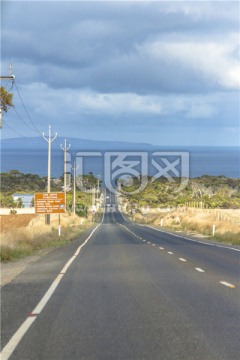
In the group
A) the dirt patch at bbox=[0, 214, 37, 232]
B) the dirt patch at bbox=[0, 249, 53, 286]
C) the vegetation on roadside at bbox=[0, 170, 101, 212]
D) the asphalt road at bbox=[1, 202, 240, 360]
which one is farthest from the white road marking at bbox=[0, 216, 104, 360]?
the vegetation on roadside at bbox=[0, 170, 101, 212]

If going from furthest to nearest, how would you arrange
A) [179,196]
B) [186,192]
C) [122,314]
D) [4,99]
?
[186,192] → [179,196] → [4,99] → [122,314]

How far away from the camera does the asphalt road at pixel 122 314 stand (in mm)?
7328

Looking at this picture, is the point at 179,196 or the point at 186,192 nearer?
the point at 179,196

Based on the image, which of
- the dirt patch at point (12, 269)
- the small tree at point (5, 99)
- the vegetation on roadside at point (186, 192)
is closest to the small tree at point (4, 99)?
the small tree at point (5, 99)

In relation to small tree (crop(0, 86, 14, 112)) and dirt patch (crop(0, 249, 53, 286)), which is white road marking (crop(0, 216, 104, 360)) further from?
small tree (crop(0, 86, 14, 112))

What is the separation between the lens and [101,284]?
44.2 feet

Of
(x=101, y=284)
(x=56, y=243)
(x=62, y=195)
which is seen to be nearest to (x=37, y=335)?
(x=101, y=284)

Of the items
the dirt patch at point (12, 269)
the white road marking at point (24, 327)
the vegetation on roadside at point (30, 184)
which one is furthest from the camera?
the vegetation on roadside at point (30, 184)

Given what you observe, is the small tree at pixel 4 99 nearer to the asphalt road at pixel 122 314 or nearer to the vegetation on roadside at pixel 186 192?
the asphalt road at pixel 122 314

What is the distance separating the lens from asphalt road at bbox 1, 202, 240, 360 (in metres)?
7.33

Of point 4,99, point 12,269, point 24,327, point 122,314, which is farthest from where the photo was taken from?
point 4,99

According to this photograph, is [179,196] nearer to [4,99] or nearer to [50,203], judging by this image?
[50,203]

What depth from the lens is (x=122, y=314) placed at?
962 cm

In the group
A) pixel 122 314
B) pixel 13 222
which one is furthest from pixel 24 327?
pixel 13 222
